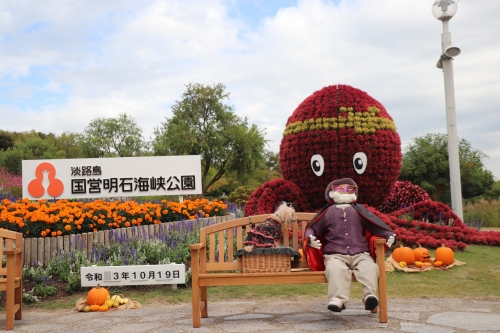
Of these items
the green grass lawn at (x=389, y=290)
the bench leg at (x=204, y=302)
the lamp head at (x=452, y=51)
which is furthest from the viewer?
the lamp head at (x=452, y=51)

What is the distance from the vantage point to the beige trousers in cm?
402

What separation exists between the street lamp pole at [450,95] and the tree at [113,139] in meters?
26.9

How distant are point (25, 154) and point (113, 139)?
5745 mm

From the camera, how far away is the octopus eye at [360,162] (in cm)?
851

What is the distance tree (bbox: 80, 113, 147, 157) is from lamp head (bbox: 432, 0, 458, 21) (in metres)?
26.9

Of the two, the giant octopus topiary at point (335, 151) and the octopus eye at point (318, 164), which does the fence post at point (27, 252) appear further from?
the octopus eye at point (318, 164)

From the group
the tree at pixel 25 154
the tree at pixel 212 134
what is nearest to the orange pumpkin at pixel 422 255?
the tree at pixel 212 134

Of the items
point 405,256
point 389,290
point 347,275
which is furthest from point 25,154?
point 347,275

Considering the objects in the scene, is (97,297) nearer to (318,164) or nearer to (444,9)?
(318,164)

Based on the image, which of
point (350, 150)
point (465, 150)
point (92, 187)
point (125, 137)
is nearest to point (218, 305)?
point (350, 150)

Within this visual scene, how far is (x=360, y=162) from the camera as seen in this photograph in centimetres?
852

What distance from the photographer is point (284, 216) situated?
15.3 feet

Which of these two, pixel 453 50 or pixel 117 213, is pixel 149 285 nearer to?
pixel 117 213

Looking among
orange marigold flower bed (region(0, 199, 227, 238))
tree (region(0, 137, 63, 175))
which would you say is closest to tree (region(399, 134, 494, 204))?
orange marigold flower bed (region(0, 199, 227, 238))
